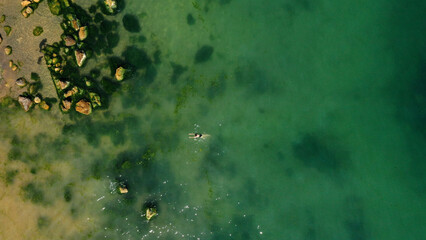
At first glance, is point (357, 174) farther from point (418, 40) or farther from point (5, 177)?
point (5, 177)

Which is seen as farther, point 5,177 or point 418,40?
point 5,177

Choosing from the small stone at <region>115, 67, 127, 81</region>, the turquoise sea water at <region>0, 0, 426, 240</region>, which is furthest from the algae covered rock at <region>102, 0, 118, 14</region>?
the small stone at <region>115, 67, 127, 81</region>

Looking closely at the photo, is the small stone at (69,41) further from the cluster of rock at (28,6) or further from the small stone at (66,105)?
the small stone at (66,105)

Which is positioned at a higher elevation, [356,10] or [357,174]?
[356,10]

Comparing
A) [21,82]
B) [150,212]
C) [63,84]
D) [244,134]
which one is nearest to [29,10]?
[21,82]

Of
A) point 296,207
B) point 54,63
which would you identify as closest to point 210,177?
point 296,207

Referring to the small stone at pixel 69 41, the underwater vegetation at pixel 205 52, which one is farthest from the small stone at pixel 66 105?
the underwater vegetation at pixel 205 52

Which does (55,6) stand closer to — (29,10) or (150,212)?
(29,10)
